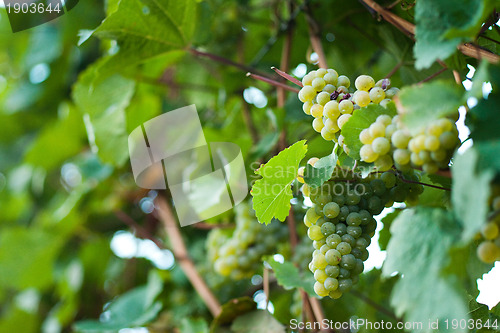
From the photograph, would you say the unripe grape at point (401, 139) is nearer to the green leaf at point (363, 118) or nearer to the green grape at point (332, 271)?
the green leaf at point (363, 118)

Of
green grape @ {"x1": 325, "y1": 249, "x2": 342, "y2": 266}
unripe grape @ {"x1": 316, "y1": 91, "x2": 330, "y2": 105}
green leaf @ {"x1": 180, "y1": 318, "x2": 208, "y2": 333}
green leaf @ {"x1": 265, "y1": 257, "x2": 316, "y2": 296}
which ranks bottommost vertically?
green leaf @ {"x1": 180, "y1": 318, "x2": 208, "y2": 333}

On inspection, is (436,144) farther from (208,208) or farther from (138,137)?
(138,137)

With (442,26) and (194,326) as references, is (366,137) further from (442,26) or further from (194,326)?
(194,326)

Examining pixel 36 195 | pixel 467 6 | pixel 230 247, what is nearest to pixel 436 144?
pixel 467 6

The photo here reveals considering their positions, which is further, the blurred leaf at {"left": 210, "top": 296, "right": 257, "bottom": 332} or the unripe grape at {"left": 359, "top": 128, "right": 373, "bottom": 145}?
the blurred leaf at {"left": 210, "top": 296, "right": 257, "bottom": 332}

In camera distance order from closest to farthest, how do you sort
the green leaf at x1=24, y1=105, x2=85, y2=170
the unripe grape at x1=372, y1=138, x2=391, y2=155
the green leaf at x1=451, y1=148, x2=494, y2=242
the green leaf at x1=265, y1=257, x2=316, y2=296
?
1. the green leaf at x1=451, y1=148, x2=494, y2=242
2. the unripe grape at x1=372, y1=138, x2=391, y2=155
3. the green leaf at x1=265, y1=257, x2=316, y2=296
4. the green leaf at x1=24, y1=105, x2=85, y2=170

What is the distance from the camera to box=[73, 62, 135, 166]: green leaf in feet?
3.37

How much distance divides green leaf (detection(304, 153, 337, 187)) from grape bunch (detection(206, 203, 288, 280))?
1.24 ft

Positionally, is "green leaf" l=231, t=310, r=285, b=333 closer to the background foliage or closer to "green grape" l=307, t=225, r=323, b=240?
the background foliage

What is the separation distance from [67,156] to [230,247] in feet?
3.04

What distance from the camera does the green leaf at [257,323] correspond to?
0.81 metres

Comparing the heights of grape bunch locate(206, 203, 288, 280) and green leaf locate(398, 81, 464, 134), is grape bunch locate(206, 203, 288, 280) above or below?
below

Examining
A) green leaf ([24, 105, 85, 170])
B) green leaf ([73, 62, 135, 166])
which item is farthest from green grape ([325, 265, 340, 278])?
green leaf ([24, 105, 85, 170])

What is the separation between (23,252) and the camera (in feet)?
4.92
